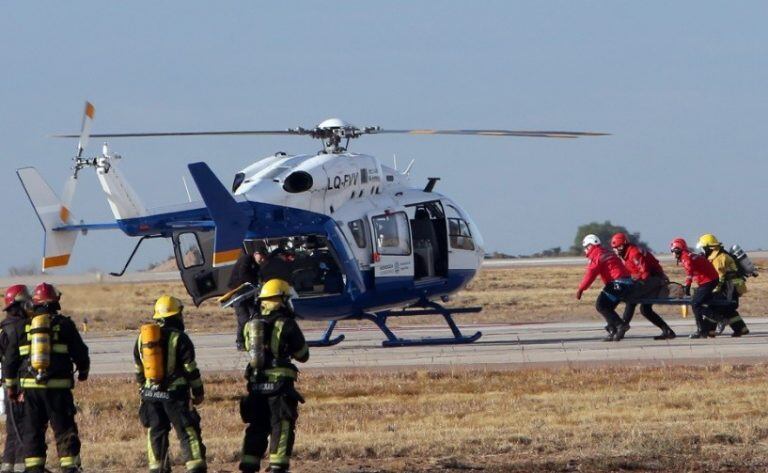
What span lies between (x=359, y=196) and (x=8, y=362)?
12346 millimetres

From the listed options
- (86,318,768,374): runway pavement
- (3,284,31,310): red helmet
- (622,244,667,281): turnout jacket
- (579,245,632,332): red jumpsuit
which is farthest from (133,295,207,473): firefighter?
(622,244,667,281): turnout jacket

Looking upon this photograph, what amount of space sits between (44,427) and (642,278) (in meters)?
13.3

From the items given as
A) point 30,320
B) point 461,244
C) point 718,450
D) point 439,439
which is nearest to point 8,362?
point 30,320

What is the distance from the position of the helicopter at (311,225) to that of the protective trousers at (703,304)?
10.1ft

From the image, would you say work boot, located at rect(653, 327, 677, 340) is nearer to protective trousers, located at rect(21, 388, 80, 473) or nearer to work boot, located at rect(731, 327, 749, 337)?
work boot, located at rect(731, 327, 749, 337)

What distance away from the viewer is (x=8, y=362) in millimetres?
12406

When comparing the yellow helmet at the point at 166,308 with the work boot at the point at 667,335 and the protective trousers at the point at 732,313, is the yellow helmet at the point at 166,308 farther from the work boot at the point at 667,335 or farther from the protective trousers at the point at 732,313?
the protective trousers at the point at 732,313

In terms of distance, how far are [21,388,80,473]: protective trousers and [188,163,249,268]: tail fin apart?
28.2 ft

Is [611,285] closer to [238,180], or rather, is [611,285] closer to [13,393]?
[238,180]

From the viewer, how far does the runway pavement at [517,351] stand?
20328 mm

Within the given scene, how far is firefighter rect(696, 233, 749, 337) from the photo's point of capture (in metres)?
23.2

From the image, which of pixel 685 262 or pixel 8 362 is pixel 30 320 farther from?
pixel 685 262

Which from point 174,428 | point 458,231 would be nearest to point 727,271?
point 458,231

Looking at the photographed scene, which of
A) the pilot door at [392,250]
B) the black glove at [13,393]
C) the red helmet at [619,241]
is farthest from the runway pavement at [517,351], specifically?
the black glove at [13,393]
